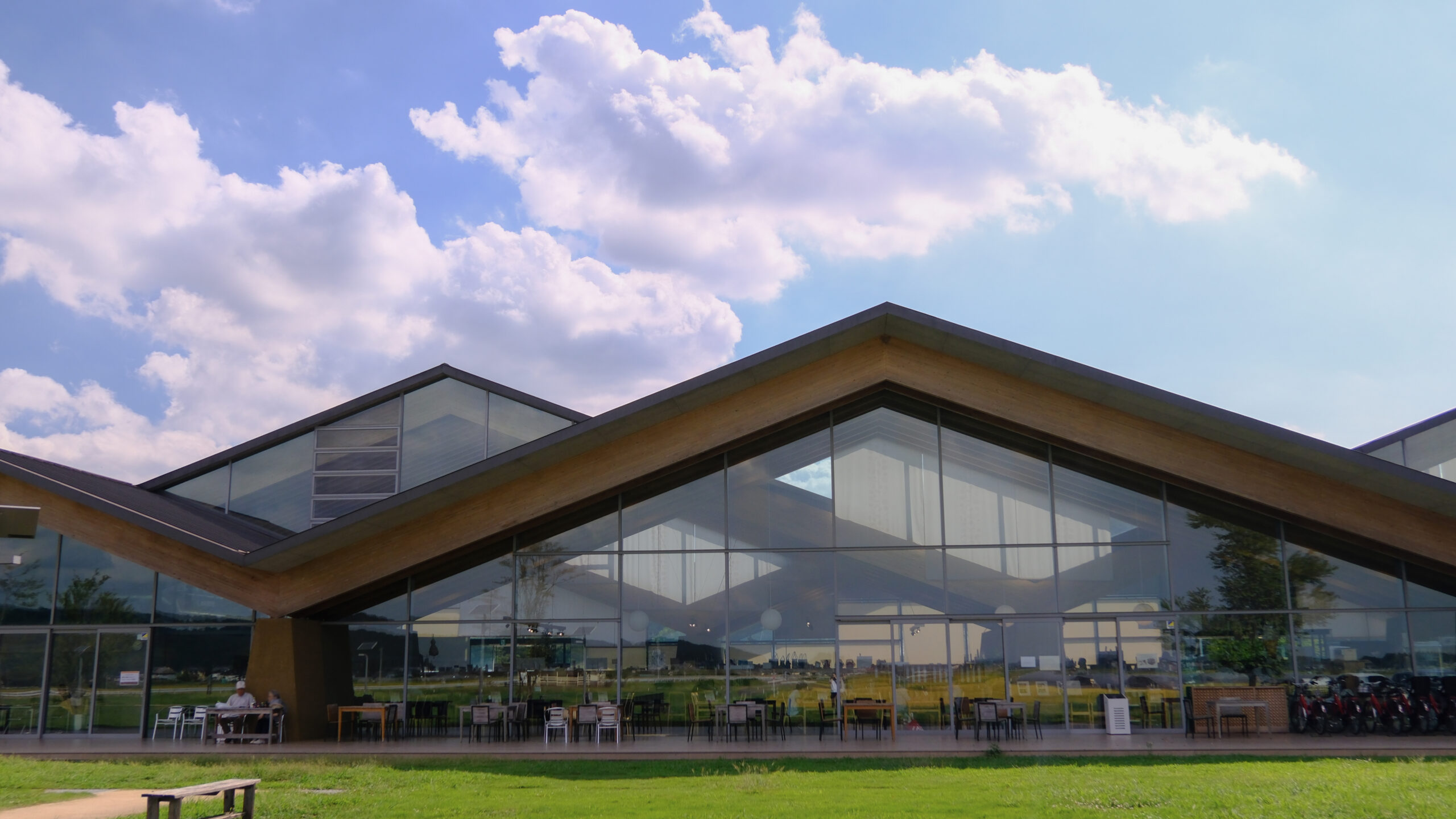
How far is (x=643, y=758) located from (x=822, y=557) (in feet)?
17.4

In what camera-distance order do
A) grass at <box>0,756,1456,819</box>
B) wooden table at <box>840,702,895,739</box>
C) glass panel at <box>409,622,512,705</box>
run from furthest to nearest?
1. glass panel at <box>409,622,512,705</box>
2. wooden table at <box>840,702,895,739</box>
3. grass at <box>0,756,1456,819</box>

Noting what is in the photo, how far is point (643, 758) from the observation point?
1714 centimetres

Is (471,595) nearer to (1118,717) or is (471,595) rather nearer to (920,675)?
(920,675)

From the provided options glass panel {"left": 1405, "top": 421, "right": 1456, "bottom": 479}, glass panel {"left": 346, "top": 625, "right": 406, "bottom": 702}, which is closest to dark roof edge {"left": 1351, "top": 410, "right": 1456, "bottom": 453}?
glass panel {"left": 1405, "top": 421, "right": 1456, "bottom": 479}

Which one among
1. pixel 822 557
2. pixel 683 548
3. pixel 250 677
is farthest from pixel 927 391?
pixel 250 677

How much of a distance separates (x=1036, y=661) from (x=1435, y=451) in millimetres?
9341

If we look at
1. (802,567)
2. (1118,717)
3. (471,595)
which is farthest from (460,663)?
(1118,717)

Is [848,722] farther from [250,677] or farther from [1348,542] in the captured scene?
[250,677]

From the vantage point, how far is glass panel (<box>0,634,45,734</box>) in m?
21.2

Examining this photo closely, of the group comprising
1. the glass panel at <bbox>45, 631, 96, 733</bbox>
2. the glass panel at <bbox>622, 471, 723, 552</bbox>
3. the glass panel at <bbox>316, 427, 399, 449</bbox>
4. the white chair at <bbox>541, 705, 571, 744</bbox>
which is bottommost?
the white chair at <bbox>541, 705, 571, 744</bbox>

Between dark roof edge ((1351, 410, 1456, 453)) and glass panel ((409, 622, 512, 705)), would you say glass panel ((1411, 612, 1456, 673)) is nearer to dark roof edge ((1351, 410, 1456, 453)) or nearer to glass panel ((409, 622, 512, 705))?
dark roof edge ((1351, 410, 1456, 453))

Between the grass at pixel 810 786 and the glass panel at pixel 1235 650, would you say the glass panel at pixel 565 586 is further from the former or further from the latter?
the glass panel at pixel 1235 650

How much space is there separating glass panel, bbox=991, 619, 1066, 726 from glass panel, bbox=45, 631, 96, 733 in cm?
Result: 1770

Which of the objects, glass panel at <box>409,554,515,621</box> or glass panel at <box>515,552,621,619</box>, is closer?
glass panel at <box>515,552,621,619</box>
